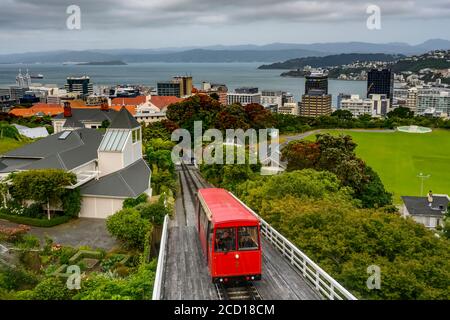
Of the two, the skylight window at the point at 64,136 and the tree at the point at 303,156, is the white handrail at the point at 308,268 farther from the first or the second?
the skylight window at the point at 64,136

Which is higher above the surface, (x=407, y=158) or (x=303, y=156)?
(x=303, y=156)

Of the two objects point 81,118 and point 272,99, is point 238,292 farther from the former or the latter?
point 272,99

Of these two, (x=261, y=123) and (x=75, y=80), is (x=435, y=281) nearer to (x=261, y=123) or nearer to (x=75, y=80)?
(x=261, y=123)

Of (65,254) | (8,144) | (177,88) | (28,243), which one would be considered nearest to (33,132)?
(8,144)

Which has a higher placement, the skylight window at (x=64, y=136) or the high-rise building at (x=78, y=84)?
the high-rise building at (x=78, y=84)

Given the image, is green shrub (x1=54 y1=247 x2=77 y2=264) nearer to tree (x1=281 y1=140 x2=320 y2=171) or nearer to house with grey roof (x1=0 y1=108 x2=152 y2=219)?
house with grey roof (x1=0 y1=108 x2=152 y2=219)

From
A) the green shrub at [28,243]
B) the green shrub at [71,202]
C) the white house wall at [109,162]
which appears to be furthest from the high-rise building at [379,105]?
the green shrub at [28,243]
